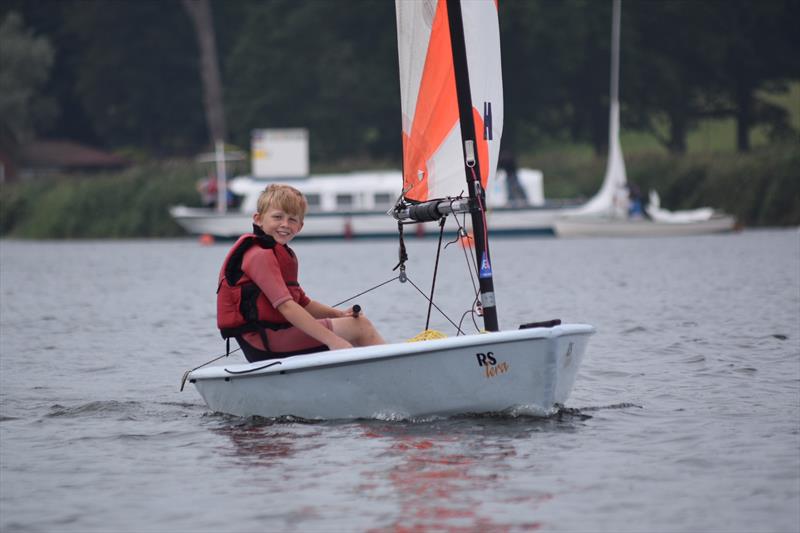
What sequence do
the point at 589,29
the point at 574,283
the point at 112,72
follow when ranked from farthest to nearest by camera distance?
the point at 112,72, the point at 589,29, the point at 574,283

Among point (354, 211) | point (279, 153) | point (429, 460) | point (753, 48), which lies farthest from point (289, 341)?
point (753, 48)

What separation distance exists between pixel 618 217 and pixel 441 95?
29.8m

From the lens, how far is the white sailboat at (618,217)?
38.2 m

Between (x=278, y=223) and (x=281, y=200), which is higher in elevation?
(x=281, y=200)

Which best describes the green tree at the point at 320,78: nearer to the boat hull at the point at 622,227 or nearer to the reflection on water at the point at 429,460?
the boat hull at the point at 622,227

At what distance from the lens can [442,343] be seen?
8414 millimetres

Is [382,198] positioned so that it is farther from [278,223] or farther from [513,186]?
[278,223]

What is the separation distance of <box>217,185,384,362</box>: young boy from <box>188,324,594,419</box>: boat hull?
0.68 feet

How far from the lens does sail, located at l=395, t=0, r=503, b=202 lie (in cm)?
968

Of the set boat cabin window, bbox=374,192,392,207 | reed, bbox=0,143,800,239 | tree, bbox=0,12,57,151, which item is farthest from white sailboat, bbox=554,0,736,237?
tree, bbox=0,12,57,151

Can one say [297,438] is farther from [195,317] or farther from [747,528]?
[195,317]

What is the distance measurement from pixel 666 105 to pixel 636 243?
19884mm

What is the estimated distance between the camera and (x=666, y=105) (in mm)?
55438

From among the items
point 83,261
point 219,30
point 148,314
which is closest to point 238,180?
point 83,261
